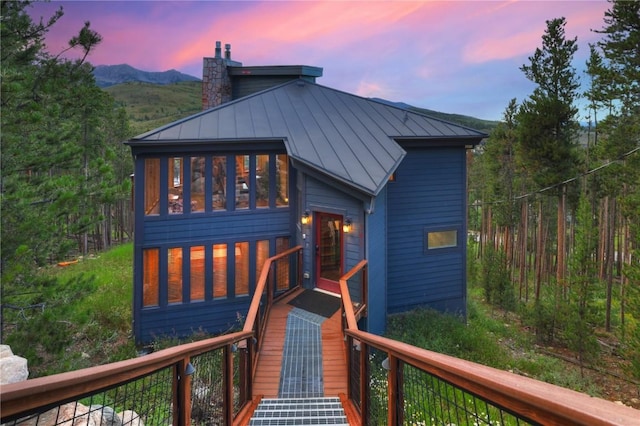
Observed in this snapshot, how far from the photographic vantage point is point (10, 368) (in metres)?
5.40

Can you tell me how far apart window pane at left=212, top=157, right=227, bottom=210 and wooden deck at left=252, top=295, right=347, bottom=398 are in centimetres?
386

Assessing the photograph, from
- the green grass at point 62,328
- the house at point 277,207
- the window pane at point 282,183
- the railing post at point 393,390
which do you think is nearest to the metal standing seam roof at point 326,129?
the house at point 277,207

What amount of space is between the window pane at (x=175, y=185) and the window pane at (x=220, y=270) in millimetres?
1624

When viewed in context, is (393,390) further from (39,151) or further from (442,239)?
(39,151)

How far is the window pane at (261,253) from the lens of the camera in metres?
11.5

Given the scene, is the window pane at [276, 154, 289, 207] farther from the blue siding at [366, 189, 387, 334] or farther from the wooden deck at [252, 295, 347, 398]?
the wooden deck at [252, 295, 347, 398]

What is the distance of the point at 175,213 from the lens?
10836mm

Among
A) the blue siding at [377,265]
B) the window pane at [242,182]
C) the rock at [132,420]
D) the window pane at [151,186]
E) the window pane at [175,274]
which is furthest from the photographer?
the window pane at [242,182]

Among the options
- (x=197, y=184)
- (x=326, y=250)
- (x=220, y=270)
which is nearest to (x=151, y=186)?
(x=197, y=184)

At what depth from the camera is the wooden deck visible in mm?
6273

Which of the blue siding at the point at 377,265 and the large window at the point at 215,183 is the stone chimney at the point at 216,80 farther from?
the blue siding at the point at 377,265

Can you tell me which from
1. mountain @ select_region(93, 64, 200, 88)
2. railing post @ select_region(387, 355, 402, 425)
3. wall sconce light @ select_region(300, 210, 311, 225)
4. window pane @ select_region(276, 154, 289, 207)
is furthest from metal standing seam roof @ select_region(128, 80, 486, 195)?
mountain @ select_region(93, 64, 200, 88)

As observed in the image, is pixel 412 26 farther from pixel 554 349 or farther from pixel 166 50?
pixel 554 349

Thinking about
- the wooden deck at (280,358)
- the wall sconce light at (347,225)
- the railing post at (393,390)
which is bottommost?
the wooden deck at (280,358)
